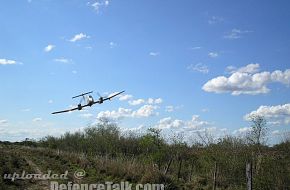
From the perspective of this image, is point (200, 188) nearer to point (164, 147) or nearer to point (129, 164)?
point (129, 164)

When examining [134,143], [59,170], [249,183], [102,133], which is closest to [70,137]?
[102,133]

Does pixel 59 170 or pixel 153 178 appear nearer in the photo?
pixel 153 178

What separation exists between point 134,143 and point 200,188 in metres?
32.7

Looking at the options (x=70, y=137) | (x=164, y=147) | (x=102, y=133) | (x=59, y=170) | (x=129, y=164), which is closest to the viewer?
(x=129, y=164)

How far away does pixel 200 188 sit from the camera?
2178cm

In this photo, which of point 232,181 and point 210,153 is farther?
point 210,153

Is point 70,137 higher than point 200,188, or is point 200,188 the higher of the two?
point 70,137

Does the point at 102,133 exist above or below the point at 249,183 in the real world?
above

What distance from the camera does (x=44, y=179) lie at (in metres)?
22.9

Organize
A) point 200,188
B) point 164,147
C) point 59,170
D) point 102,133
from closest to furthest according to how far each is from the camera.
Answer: point 200,188
point 59,170
point 164,147
point 102,133

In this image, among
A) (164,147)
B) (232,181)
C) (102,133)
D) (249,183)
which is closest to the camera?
(249,183)

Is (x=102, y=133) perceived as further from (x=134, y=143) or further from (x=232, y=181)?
(x=232, y=181)

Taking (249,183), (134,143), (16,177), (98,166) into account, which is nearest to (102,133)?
(134,143)

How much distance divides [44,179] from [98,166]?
17.2 ft
